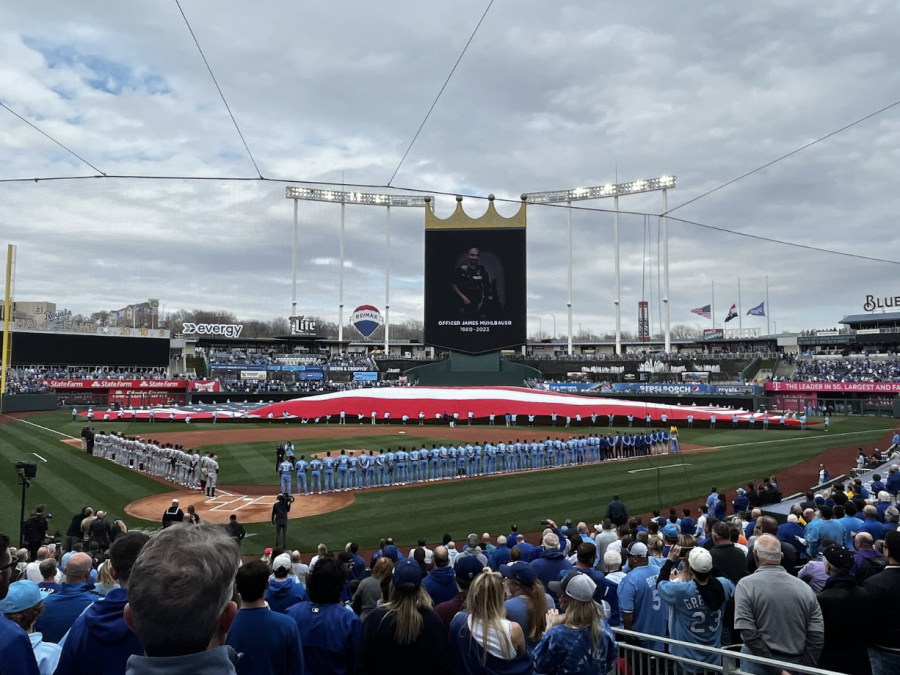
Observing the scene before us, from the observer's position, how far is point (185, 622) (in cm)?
194

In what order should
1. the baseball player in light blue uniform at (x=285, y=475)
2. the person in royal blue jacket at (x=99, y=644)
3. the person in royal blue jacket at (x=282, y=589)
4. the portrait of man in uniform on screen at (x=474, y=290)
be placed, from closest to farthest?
the person in royal blue jacket at (x=99, y=644) < the person in royal blue jacket at (x=282, y=589) < the baseball player in light blue uniform at (x=285, y=475) < the portrait of man in uniform on screen at (x=474, y=290)

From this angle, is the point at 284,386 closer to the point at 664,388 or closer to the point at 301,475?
the point at 664,388

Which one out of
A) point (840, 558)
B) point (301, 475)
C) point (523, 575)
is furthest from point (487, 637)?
point (301, 475)


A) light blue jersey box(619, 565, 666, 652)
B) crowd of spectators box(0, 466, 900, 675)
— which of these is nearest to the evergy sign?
crowd of spectators box(0, 466, 900, 675)

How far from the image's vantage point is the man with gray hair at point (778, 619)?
4.39m

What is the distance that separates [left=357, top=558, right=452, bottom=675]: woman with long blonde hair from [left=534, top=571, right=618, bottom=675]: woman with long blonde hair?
2.15 feet

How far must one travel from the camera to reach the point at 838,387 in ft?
170

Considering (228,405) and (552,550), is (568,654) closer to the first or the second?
(552,550)

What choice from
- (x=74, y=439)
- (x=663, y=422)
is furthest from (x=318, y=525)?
(x=663, y=422)

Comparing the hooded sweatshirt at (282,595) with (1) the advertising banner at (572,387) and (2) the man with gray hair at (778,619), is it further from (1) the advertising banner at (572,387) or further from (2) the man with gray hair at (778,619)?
(1) the advertising banner at (572,387)

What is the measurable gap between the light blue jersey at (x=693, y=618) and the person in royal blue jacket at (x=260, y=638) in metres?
3.32

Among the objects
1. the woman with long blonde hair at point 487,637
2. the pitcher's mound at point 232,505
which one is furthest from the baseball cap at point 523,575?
the pitcher's mound at point 232,505

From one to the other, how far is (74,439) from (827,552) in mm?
35526

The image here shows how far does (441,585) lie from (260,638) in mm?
2753
